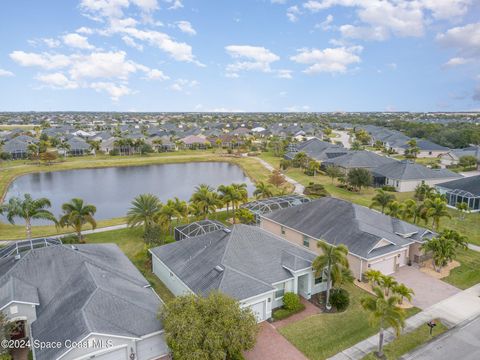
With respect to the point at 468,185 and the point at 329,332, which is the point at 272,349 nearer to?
the point at 329,332

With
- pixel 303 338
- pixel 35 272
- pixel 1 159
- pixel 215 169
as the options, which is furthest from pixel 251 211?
pixel 1 159

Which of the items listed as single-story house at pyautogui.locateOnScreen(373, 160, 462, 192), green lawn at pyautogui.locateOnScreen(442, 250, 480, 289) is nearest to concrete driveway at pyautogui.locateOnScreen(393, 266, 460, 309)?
green lawn at pyautogui.locateOnScreen(442, 250, 480, 289)

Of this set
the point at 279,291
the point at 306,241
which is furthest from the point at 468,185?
the point at 279,291

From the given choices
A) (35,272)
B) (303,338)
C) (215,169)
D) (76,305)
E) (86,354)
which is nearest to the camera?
(86,354)

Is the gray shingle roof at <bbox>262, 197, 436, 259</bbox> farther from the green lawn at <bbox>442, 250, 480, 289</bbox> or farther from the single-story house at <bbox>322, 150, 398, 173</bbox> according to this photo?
the single-story house at <bbox>322, 150, 398, 173</bbox>

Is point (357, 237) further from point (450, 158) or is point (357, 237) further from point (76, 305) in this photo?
point (450, 158)

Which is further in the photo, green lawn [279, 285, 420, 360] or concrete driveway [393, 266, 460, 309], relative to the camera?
concrete driveway [393, 266, 460, 309]
